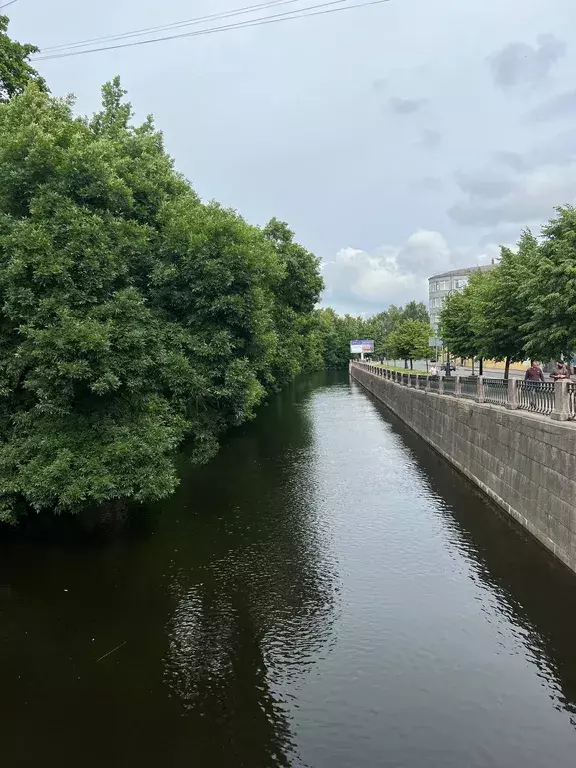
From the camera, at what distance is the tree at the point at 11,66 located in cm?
1948

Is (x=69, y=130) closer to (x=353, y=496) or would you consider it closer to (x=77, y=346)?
(x=77, y=346)

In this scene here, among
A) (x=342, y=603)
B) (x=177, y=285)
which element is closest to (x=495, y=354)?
A: (x=177, y=285)

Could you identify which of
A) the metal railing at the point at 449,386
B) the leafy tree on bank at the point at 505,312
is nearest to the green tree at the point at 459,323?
the leafy tree on bank at the point at 505,312

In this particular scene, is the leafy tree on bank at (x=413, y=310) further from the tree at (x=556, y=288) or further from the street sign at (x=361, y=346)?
the tree at (x=556, y=288)

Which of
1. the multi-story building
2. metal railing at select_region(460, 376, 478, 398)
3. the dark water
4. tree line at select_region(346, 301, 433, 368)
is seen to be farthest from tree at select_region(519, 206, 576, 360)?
the multi-story building

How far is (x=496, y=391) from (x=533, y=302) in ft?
13.5

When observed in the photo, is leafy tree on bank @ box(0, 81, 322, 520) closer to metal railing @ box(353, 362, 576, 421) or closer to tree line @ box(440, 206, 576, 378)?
metal railing @ box(353, 362, 576, 421)

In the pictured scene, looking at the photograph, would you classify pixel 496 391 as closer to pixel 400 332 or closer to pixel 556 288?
pixel 556 288

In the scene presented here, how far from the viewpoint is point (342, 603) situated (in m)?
9.98

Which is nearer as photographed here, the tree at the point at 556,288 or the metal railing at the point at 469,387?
the tree at the point at 556,288

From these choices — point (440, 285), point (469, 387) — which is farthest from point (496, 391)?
point (440, 285)

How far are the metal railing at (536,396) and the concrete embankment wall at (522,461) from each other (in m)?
0.26

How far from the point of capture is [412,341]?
244 ft

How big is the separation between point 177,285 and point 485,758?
1181cm
